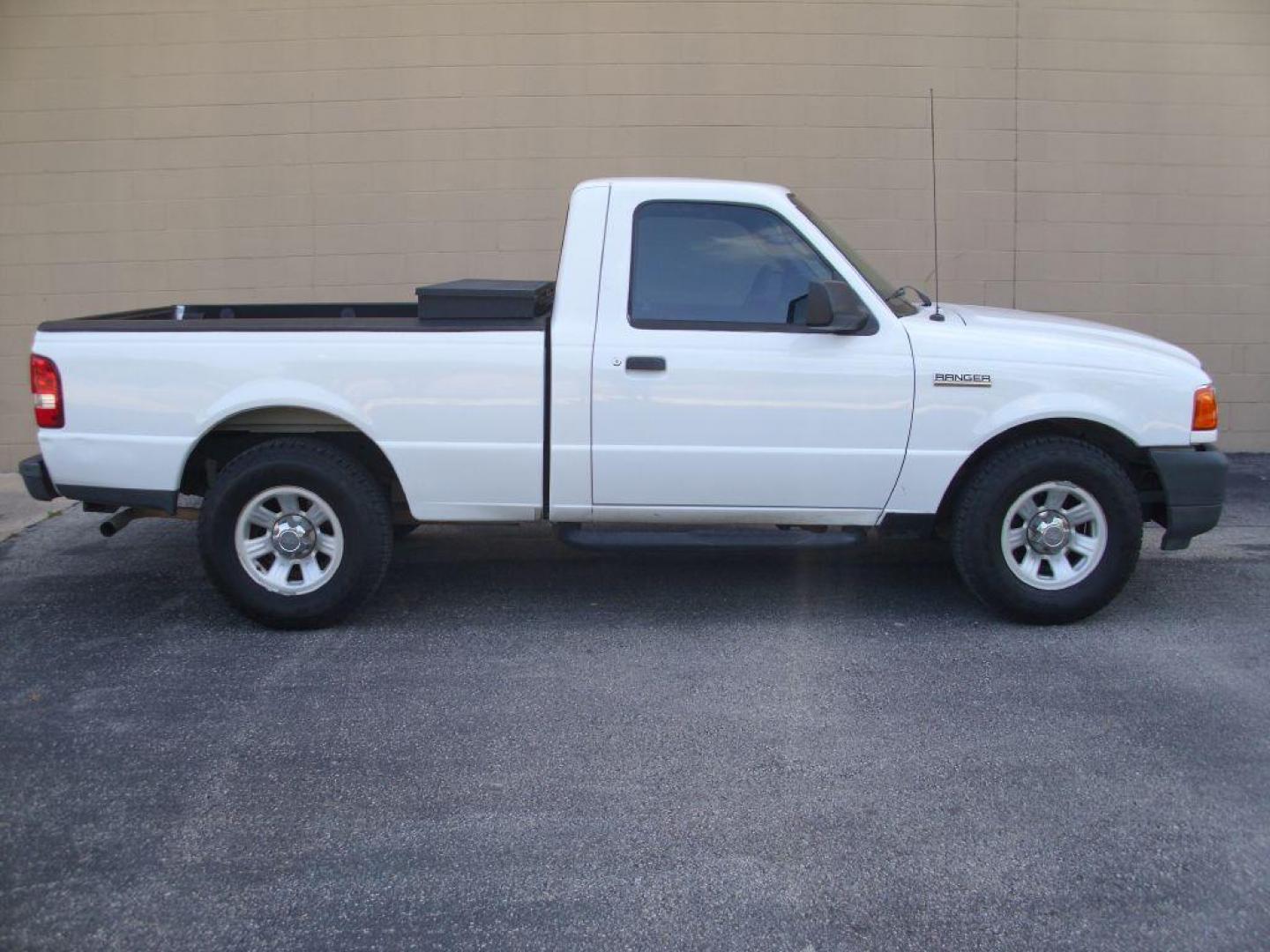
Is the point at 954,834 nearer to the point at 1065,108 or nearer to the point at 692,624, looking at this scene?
the point at 692,624

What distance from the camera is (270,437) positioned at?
19.2ft

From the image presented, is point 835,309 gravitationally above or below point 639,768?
above

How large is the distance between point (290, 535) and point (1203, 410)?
4188 mm

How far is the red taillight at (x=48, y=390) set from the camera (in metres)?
5.63

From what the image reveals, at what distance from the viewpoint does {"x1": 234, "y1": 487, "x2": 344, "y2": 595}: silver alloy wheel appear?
5.67 meters

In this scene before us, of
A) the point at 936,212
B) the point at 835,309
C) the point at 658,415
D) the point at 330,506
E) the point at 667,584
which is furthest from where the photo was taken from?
the point at 936,212

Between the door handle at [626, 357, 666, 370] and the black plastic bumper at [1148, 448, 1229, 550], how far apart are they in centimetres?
226

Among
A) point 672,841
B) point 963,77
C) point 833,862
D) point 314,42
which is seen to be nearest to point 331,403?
point 672,841

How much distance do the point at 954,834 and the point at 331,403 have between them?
3242 millimetres

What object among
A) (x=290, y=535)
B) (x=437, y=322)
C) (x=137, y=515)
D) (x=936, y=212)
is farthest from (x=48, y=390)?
(x=936, y=212)

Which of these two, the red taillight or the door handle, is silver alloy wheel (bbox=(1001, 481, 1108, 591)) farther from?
the red taillight

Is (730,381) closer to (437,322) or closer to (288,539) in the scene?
(437,322)

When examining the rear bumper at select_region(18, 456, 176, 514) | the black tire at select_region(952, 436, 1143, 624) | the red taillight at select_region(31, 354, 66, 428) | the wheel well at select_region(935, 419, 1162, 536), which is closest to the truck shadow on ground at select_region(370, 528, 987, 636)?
the black tire at select_region(952, 436, 1143, 624)

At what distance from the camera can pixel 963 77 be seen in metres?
9.12
